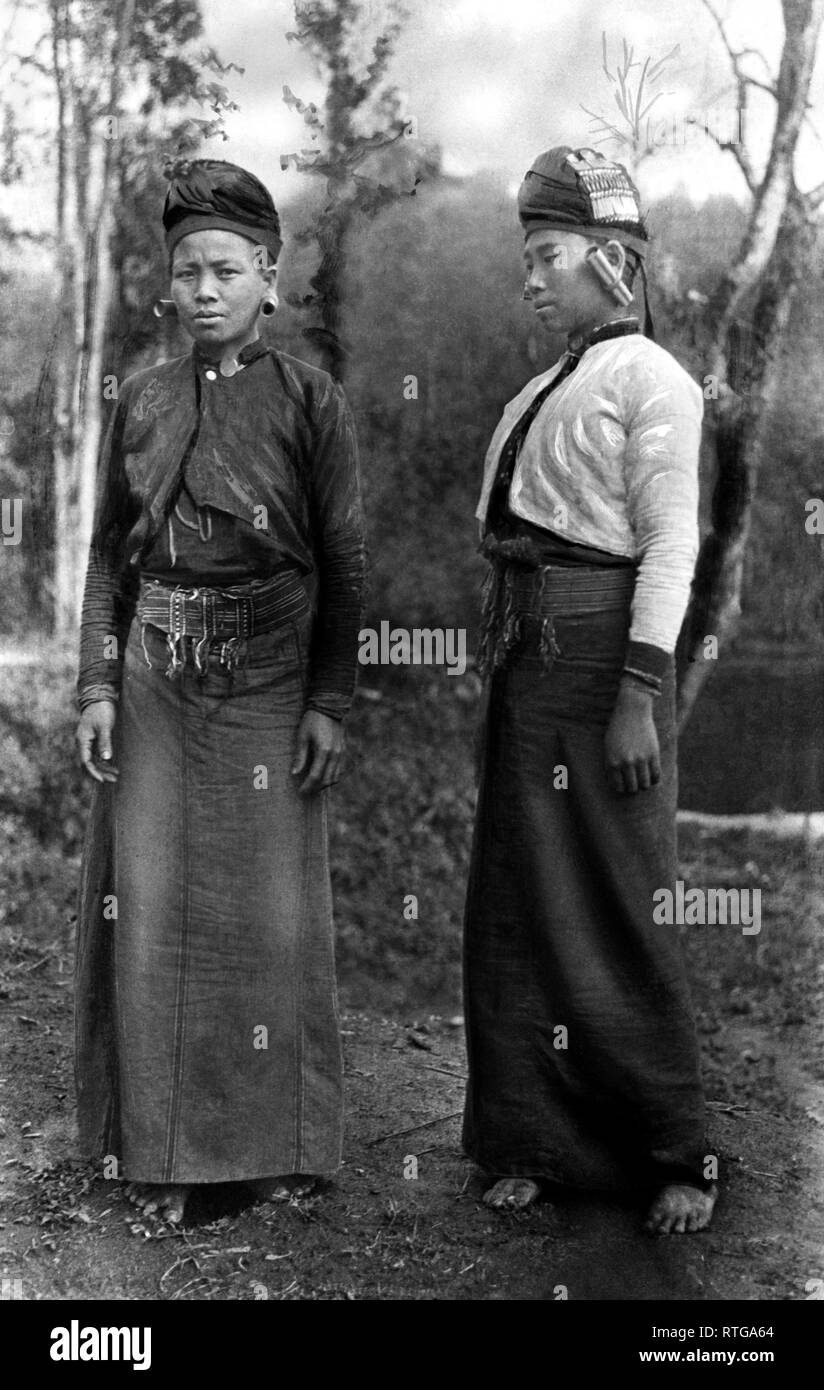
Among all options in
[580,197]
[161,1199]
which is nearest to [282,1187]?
[161,1199]

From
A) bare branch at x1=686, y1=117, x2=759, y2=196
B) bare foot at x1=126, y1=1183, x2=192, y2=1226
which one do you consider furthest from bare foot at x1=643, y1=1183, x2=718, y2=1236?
bare branch at x1=686, y1=117, x2=759, y2=196

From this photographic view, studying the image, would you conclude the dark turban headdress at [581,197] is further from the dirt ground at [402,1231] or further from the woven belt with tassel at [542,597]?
the dirt ground at [402,1231]

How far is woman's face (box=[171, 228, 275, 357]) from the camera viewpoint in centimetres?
379

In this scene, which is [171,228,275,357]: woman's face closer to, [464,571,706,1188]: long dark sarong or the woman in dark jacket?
the woman in dark jacket

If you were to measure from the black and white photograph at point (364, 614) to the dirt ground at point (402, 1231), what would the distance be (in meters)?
0.01

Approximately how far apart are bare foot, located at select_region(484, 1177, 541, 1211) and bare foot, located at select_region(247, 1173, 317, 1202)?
0.44m

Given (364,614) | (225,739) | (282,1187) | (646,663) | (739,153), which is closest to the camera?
(646,663)

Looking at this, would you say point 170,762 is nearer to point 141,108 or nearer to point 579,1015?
point 579,1015

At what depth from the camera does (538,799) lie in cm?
390

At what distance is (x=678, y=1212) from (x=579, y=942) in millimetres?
653

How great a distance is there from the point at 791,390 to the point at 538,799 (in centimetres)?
164

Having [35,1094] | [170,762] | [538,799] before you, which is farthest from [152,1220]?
[538,799]

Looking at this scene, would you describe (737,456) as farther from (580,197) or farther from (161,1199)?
(161,1199)

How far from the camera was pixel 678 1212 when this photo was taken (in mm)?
3852
